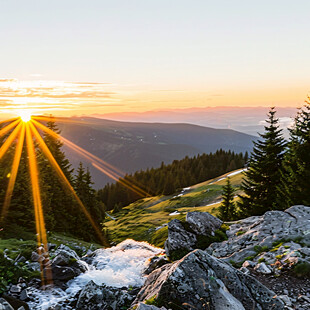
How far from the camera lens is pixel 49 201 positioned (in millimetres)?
29297

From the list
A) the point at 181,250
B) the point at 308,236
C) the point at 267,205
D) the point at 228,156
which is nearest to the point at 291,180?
the point at 267,205

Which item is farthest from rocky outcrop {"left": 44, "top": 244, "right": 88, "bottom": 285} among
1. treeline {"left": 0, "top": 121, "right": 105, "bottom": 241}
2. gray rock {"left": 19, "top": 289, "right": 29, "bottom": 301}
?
treeline {"left": 0, "top": 121, "right": 105, "bottom": 241}

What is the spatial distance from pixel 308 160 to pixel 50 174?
32533 mm

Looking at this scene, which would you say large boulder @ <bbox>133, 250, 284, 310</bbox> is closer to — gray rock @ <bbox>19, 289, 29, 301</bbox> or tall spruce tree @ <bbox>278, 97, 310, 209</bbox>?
gray rock @ <bbox>19, 289, 29, 301</bbox>

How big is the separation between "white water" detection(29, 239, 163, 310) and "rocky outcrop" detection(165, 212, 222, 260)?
7.14ft

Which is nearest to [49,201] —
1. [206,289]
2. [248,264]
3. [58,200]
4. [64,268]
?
[58,200]

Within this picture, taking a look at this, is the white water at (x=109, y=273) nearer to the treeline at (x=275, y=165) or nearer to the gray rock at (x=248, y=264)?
the gray rock at (x=248, y=264)

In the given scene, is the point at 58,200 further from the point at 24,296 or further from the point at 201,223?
the point at 24,296

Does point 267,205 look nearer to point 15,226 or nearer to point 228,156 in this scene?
point 15,226

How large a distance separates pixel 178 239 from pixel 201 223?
2.42 metres

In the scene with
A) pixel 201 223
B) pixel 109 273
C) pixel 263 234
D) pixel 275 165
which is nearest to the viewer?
pixel 109 273

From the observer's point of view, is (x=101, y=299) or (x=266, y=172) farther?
(x=266, y=172)

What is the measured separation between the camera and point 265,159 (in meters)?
33.0

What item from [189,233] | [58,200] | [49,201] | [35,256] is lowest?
[58,200]
